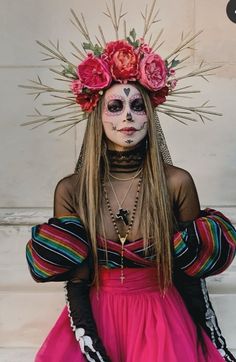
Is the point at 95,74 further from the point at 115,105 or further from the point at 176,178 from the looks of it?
the point at 176,178

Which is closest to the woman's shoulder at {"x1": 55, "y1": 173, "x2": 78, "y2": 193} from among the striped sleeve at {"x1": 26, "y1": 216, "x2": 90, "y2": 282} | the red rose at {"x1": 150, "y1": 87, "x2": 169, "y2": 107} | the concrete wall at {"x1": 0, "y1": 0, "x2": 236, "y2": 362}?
the striped sleeve at {"x1": 26, "y1": 216, "x2": 90, "y2": 282}

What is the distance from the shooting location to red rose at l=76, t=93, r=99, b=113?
6.81 ft

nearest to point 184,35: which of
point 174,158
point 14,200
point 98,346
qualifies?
point 174,158

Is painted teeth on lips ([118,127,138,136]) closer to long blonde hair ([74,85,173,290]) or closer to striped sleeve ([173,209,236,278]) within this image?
long blonde hair ([74,85,173,290])

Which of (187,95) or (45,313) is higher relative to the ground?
(187,95)

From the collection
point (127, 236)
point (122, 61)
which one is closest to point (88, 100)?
point (122, 61)

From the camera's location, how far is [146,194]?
207 centimetres

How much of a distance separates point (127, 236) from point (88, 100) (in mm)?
420

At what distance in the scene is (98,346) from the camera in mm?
1952

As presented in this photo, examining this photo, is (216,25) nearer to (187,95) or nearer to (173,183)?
(187,95)

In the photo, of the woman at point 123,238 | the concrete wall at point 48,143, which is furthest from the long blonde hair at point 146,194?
the concrete wall at point 48,143

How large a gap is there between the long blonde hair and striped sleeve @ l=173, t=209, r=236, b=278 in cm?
5

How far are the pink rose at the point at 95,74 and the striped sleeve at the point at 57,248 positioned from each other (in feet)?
1.29

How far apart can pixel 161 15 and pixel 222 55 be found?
309mm
